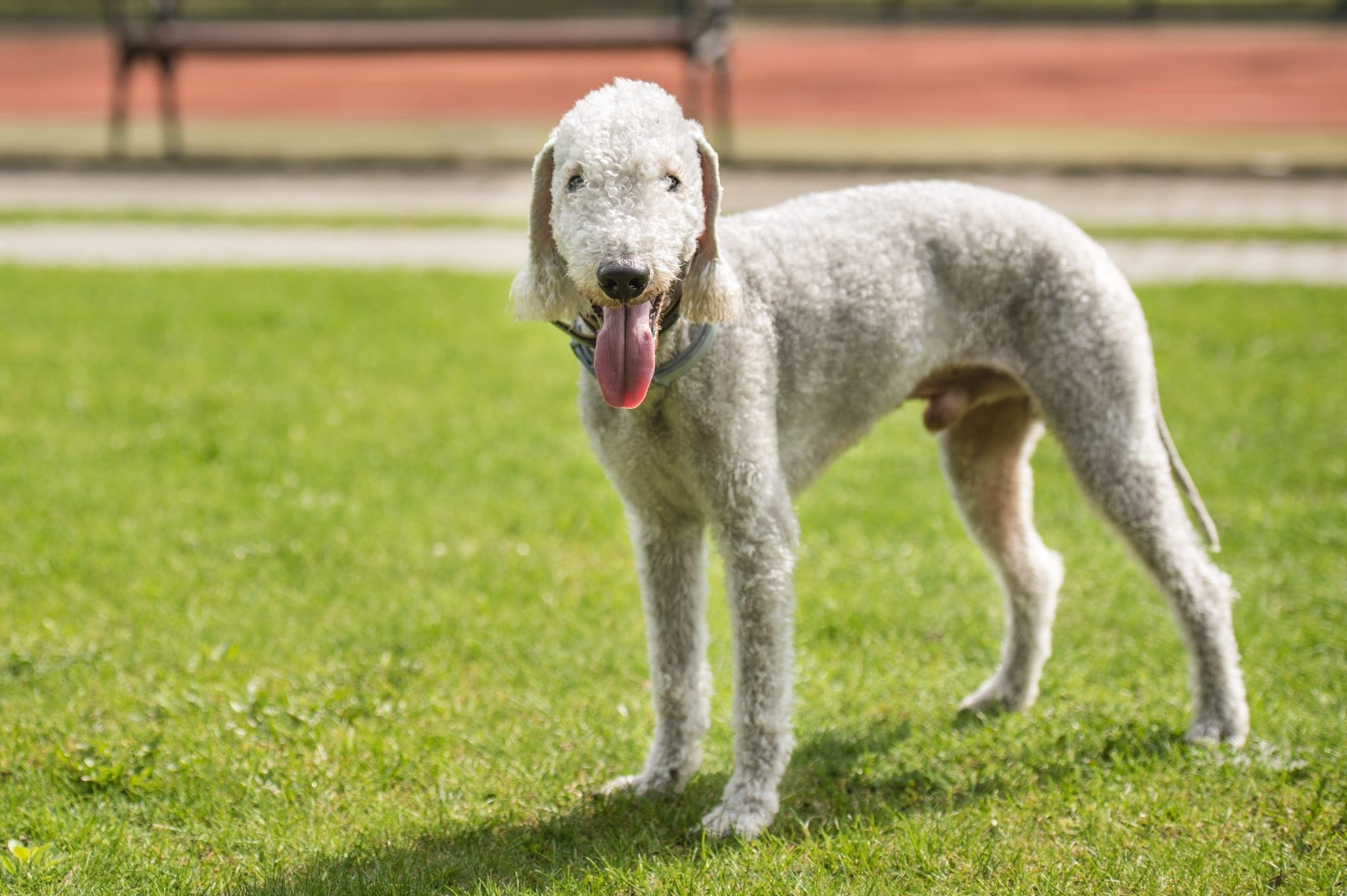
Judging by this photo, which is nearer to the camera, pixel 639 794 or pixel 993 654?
pixel 639 794

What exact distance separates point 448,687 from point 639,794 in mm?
892

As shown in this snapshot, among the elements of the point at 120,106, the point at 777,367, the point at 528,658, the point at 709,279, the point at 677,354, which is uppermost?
the point at 709,279

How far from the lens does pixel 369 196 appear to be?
12.3 metres

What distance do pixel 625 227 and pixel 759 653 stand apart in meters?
1.15

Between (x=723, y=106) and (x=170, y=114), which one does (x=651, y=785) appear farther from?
(x=170, y=114)

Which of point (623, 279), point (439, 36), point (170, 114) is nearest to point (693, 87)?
point (439, 36)

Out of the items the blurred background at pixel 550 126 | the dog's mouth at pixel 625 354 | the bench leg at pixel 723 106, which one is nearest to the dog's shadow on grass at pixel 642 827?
the dog's mouth at pixel 625 354

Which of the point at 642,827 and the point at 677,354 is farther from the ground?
the point at 677,354

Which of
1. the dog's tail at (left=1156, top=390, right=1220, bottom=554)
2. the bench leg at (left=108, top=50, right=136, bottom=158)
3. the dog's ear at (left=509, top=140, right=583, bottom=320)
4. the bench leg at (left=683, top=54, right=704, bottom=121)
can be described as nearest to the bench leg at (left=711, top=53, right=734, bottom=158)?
the bench leg at (left=683, top=54, right=704, bottom=121)

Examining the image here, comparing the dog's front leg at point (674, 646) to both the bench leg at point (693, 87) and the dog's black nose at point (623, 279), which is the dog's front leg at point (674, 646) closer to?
the dog's black nose at point (623, 279)

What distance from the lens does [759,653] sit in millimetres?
3436

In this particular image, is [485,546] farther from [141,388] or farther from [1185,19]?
[1185,19]

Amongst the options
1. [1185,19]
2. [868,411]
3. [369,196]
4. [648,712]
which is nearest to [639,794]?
[648,712]

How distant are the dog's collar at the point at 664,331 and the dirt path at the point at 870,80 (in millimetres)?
12761
